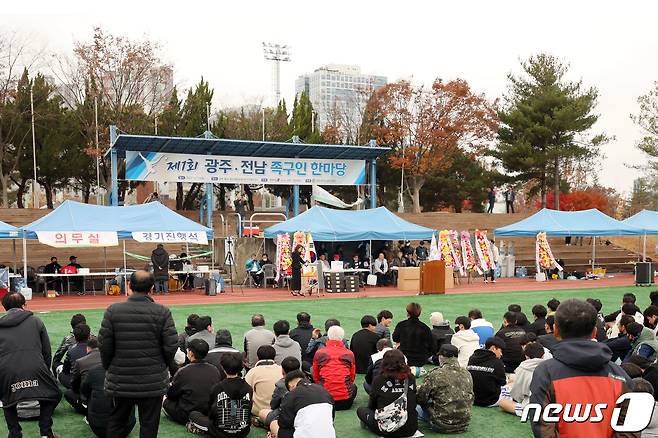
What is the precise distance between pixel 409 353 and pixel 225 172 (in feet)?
67.6

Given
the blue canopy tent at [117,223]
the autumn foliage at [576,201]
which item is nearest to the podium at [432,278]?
the blue canopy tent at [117,223]

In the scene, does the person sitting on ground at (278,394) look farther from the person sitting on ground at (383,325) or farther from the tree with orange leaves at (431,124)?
the tree with orange leaves at (431,124)

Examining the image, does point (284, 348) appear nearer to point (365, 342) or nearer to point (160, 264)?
point (365, 342)

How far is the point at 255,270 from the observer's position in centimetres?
2417

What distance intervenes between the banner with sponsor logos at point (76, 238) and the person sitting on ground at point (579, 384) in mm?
17687

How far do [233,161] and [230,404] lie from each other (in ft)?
76.0

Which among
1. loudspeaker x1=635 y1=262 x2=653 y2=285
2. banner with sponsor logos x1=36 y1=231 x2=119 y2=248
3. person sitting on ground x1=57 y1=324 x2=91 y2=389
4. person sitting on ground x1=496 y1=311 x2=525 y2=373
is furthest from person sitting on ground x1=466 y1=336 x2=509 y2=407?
loudspeaker x1=635 y1=262 x2=653 y2=285

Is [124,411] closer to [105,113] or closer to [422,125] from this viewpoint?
[105,113]

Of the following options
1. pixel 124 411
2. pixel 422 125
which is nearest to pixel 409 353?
pixel 124 411

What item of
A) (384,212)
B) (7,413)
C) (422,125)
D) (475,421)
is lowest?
(475,421)

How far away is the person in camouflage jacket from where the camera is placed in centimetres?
670

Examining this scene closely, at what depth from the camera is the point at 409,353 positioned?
905 centimetres

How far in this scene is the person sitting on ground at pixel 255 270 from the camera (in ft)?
79.4

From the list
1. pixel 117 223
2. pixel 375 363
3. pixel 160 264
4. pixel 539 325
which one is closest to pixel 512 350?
pixel 539 325
